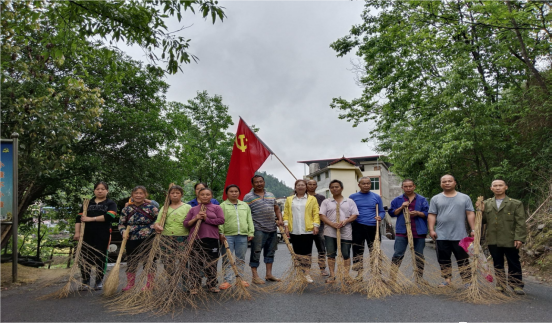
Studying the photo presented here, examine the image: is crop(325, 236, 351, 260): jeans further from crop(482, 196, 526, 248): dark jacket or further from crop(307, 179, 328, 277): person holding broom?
crop(482, 196, 526, 248): dark jacket

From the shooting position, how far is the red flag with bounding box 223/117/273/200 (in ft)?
25.6

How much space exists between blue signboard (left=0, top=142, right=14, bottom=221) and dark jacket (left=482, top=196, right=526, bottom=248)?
7.68 metres

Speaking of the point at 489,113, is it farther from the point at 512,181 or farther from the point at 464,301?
the point at 464,301

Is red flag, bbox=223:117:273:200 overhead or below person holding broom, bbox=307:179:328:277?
overhead

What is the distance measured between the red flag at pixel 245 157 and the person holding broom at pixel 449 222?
10.1 ft

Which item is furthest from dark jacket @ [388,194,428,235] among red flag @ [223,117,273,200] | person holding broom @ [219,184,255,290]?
red flag @ [223,117,273,200]

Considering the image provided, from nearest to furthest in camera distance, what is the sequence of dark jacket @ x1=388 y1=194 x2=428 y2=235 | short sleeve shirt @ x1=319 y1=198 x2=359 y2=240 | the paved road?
the paved road → dark jacket @ x1=388 y1=194 x2=428 y2=235 → short sleeve shirt @ x1=319 y1=198 x2=359 y2=240

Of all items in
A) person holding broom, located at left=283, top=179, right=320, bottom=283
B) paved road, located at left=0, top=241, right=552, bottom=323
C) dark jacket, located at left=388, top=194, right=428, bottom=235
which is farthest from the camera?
person holding broom, located at left=283, top=179, right=320, bottom=283

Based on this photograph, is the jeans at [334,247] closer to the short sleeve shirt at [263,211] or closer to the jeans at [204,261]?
the short sleeve shirt at [263,211]

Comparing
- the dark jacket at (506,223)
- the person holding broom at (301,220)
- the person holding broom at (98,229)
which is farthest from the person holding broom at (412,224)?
the person holding broom at (98,229)

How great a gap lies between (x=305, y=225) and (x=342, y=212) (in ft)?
2.08

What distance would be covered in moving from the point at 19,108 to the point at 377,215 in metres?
7.12

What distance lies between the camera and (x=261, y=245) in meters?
6.62

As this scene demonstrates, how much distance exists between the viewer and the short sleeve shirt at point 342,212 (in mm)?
6559
